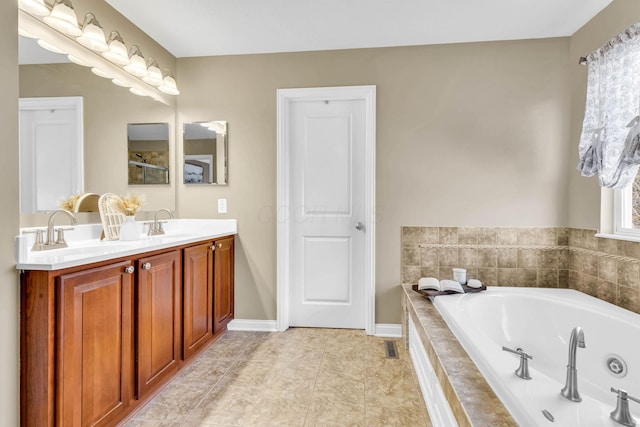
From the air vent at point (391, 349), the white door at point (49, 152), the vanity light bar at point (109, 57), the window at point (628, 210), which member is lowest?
the air vent at point (391, 349)

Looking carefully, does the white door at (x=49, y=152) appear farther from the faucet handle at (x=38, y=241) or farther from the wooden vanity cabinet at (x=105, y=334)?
the wooden vanity cabinet at (x=105, y=334)

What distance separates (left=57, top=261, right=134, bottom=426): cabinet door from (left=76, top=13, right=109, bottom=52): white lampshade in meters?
1.35

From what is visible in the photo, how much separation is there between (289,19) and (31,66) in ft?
4.93

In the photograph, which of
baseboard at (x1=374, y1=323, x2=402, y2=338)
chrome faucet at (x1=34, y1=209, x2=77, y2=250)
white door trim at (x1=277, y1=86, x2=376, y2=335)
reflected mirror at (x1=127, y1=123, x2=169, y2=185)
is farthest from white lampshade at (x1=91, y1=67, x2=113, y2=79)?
baseboard at (x1=374, y1=323, x2=402, y2=338)

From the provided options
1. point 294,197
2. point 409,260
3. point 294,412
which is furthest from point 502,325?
point 294,197

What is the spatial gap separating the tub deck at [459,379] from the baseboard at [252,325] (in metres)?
1.35

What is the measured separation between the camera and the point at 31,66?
1.57 metres

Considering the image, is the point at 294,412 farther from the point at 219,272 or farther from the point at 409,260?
the point at 409,260

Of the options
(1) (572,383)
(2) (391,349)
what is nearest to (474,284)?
(2) (391,349)

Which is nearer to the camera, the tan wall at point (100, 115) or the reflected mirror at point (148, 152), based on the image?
the tan wall at point (100, 115)

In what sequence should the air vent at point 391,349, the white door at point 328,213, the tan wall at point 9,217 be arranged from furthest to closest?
the white door at point 328,213
the air vent at point 391,349
the tan wall at point 9,217

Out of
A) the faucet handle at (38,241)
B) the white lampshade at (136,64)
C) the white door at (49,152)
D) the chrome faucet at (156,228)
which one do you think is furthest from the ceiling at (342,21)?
the faucet handle at (38,241)

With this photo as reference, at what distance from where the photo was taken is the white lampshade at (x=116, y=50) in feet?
6.67

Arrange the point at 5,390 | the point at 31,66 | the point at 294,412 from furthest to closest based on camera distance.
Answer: the point at 294,412 → the point at 31,66 → the point at 5,390
